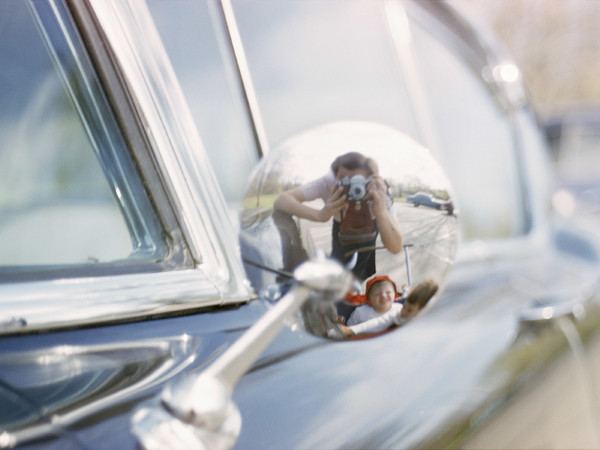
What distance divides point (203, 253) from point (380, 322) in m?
0.40

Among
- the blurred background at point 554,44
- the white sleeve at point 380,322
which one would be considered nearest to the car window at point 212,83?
the white sleeve at point 380,322

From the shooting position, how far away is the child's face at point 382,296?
1.10 meters

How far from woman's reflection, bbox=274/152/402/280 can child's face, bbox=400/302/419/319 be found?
107 millimetres

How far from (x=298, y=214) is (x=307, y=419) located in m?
0.42

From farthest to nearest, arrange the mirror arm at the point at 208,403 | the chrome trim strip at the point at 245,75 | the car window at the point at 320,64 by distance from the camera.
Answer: the car window at the point at 320,64, the chrome trim strip at the point at 245,75, the mirror arm at the point at 208,403

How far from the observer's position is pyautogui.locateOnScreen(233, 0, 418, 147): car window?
1661 mm

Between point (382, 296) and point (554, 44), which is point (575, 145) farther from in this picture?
point (554, 44)

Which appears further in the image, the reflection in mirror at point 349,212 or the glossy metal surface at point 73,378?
the reflection in mirror at point 349,212

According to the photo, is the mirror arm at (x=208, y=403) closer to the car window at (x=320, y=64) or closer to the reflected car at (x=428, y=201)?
the reflected car at (x=428, y=201)

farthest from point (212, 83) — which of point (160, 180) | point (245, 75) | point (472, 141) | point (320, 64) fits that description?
point (472, 141)

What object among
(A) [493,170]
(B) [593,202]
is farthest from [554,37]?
(A) [493,170]

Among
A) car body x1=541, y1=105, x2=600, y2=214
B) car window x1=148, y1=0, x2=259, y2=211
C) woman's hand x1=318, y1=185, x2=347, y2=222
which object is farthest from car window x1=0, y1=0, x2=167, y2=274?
car body x1=541, y1=105, x2=600, y2=214

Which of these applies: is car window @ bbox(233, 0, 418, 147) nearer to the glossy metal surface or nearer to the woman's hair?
the woman's hair

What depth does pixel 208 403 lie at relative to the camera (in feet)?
2.83
